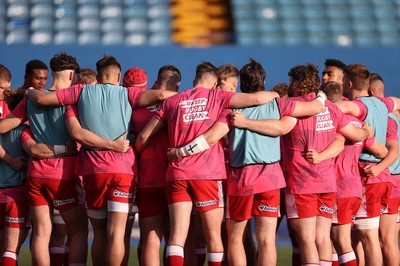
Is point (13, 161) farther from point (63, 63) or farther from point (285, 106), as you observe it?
point (285, 106)

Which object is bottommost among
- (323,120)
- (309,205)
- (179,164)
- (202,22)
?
(309,205)

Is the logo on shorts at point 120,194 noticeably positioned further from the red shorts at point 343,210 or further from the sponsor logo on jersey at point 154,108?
the red shorts at point 343,210

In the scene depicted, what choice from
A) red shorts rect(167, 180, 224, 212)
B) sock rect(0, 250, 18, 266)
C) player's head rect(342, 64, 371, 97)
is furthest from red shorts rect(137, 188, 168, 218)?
player's head rect(342, 64, 371, 97)

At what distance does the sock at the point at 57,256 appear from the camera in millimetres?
7832

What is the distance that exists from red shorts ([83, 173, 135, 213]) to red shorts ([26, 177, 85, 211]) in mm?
253

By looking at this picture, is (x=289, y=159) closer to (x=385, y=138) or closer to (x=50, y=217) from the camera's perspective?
(x=385, y=138)

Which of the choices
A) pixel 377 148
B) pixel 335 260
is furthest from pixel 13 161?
pixel 377 148

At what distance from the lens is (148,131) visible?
23.2ft

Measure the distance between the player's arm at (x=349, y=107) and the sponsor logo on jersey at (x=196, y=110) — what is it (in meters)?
1.44

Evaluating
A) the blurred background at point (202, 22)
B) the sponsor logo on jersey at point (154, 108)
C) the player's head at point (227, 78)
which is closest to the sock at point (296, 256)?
the player's head at point (227, 78)

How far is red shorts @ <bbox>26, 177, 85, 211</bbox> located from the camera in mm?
7223

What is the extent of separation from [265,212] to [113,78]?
169 centimetres

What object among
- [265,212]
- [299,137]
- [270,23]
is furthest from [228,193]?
[270,23]

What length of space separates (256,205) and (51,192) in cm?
173
